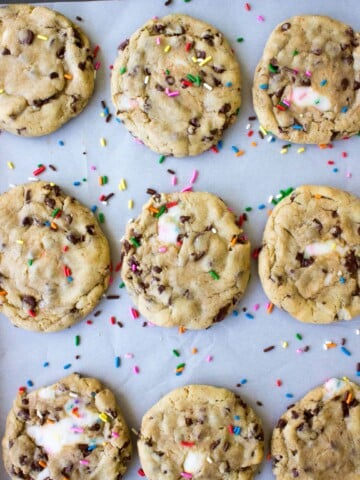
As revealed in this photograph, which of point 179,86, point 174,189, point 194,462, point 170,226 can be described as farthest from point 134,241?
point 194,462

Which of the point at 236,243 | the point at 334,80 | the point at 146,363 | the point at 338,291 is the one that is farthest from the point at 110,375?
the point at 334,80

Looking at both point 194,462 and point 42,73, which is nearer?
point 194,462

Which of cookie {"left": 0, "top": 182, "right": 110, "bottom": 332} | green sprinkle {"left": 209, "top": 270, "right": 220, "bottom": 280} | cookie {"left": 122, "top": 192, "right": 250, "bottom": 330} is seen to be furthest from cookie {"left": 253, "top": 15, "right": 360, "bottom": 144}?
cookie {"left": 0, "top": 182, "right": 110, "bottom": 332}

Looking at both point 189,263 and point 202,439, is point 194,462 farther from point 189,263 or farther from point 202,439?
point 189,263

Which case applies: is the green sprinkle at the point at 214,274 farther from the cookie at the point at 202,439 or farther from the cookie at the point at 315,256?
the cookie at the point at 202,439

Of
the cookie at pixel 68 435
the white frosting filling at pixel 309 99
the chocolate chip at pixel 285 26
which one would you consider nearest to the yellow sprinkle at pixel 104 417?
the cookie at pixel 68 435

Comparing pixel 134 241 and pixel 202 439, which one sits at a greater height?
pixel 134 241

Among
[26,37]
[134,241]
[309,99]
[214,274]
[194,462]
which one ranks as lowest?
[194,462]
